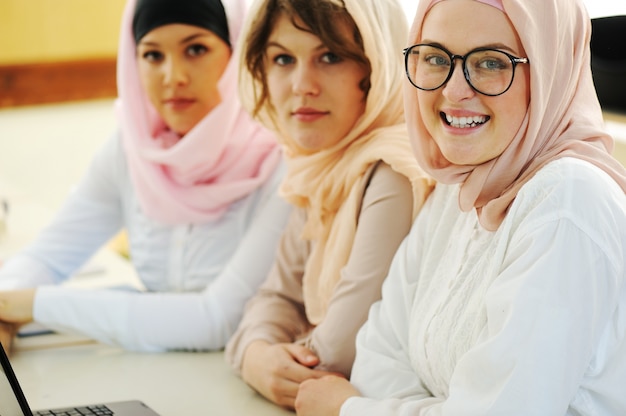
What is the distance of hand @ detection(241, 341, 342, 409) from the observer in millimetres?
1469

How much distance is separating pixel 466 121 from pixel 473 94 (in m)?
0.04

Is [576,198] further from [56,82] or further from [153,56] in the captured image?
[56,82]

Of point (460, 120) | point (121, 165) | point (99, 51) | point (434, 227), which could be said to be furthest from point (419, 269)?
point (99, 51)

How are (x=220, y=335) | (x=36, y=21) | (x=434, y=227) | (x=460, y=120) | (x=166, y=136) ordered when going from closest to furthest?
(x=460, y=120) → (x=434, y=227) → (x=220, y=335) → (x=166, y=136) → (x=36, y=21)

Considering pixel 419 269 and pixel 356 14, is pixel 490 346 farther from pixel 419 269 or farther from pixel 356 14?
pixel 356 14

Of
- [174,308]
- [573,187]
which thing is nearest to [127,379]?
[174,308]

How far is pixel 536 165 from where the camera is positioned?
43.3 inches

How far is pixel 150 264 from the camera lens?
2.02 m

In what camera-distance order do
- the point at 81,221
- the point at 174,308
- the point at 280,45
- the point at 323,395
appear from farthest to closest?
1. the point at 81,221
2. the point at 174,308
3. the point at 280,45
4. the point at 323,395

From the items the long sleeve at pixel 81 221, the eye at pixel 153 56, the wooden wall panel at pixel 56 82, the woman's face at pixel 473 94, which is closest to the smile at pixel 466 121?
the woman's face at pixel 473 94

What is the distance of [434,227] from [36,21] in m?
3.57

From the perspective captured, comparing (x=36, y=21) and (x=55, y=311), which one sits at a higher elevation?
(x=36, y=21)

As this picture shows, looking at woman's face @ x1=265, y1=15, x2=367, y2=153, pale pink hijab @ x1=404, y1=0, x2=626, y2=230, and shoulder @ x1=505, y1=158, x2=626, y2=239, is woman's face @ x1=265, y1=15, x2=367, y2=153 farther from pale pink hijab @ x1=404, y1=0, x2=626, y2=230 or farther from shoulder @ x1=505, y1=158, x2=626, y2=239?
shoulder @ x1=505, y1=158, x2=626, y2=239

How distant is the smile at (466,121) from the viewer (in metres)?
1.13
